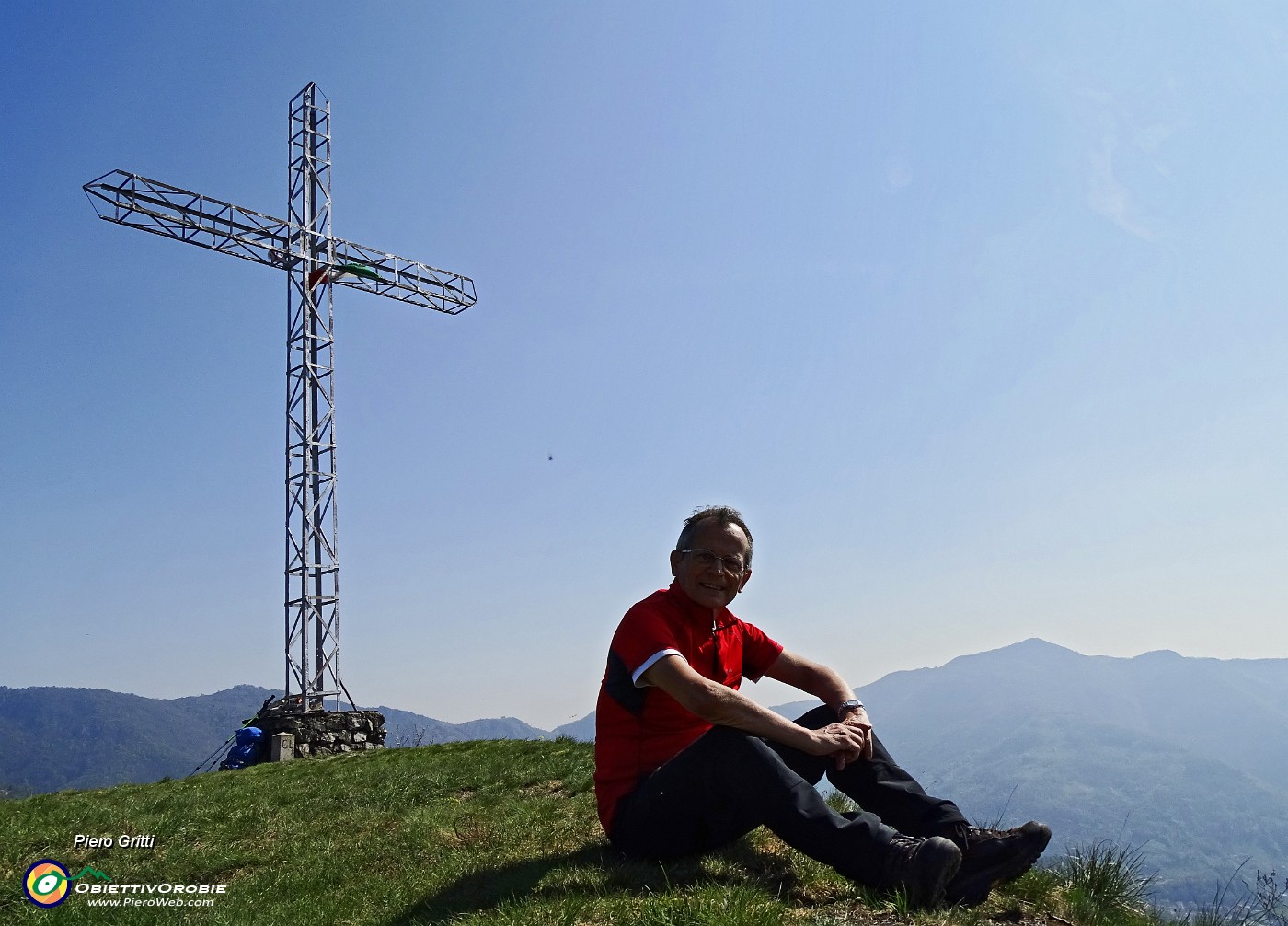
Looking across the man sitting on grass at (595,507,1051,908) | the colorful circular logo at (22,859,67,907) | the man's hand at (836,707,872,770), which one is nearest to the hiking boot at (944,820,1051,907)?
the man sitting on grass at (595,507,1051,908)

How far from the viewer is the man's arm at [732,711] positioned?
4066mm

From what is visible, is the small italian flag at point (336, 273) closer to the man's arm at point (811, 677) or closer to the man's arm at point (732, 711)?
the man's arm at point (811, 677)

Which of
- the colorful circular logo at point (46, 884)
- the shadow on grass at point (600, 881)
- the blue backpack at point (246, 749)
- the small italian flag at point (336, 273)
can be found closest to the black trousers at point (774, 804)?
the shadow on grass at point (600, 881)

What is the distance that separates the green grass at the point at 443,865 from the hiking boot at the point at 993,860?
11 cm

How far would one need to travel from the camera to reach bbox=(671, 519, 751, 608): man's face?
463cm

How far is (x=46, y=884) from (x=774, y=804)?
500cm

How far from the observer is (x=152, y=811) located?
27.8 feet

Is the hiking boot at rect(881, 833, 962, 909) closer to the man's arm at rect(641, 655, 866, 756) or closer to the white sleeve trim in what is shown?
the man's arm at rect(641, 655, 866, 756)

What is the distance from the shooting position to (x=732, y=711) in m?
4.08

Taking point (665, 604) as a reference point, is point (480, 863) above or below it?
below

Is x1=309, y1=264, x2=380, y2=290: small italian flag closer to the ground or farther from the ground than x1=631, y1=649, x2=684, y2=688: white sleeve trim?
farther from the ground

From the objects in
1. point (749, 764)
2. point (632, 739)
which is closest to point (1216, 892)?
point (749, 764)

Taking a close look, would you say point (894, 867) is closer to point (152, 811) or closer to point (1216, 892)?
point (1216, 892)

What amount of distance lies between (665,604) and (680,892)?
1.38 m
